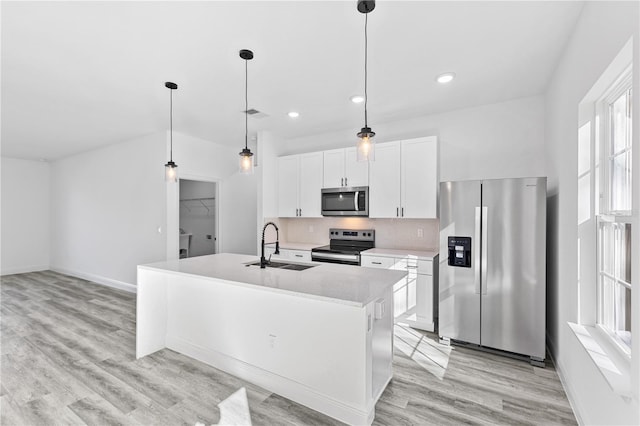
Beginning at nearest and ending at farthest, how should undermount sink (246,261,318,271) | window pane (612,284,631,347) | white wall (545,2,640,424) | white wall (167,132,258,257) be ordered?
white wall (545,2,640,424) → window pane (612,284,631,347) → undermount sink (246,261,318,271) → white wall (167,132,258,257)

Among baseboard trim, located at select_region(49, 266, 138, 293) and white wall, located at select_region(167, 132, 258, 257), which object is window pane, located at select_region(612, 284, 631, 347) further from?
baseboard trim, located at select_region(49, 266, 138, 293)

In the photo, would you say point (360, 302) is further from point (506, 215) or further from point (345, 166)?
point (345, 166)

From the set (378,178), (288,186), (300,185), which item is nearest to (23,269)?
(288,186)

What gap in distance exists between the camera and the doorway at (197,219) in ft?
22.1

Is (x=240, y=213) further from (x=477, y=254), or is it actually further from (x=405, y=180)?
(x=477, y=254)

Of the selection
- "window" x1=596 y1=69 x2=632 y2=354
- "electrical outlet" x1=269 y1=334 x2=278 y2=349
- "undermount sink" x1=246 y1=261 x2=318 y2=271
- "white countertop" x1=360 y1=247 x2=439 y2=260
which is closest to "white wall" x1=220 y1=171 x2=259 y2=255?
"white countertop" x1=360 y1=247 x2=439 y2=260

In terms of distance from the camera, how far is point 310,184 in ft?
15.3

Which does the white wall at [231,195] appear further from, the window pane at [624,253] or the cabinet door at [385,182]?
the window pane at [624,253]

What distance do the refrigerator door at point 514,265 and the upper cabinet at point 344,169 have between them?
5.34 ft

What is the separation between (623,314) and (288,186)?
13.2 feet

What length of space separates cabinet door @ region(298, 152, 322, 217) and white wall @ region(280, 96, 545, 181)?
1.23m

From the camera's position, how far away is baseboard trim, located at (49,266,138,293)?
203 inches

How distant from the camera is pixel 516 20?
205 centimetres

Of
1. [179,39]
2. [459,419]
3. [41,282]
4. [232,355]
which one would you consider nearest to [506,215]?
[459,419]
